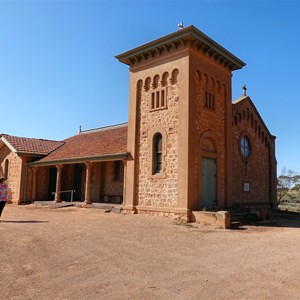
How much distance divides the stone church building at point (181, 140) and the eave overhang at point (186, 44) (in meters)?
0.04

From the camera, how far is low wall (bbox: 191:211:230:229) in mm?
11781

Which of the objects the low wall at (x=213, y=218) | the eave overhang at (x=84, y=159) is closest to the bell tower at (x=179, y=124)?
the low wall at (x=213, y=218)

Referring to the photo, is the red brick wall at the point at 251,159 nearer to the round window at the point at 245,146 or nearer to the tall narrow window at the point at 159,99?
the round window at the point at 245,146

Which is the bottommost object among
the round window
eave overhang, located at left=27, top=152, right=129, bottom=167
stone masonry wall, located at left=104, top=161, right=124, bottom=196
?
stone masonry wall, located at left=104, top=161, right=124, bottom=196

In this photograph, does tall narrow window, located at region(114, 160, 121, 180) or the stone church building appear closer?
the stone church building

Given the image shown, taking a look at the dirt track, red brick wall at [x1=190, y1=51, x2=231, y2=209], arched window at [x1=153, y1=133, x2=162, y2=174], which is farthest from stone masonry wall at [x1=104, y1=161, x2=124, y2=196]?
the dirt track

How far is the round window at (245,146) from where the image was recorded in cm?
1927

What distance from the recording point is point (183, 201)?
43.3 ft

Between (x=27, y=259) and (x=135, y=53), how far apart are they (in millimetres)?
12191

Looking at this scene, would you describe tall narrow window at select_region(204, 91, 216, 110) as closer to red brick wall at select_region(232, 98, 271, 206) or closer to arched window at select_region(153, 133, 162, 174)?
arched window at select_region(153, 133, 162, 174)

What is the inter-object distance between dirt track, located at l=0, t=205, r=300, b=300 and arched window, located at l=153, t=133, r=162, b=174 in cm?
461

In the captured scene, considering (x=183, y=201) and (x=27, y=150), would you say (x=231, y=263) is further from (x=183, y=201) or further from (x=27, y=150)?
(x=27, y=150)

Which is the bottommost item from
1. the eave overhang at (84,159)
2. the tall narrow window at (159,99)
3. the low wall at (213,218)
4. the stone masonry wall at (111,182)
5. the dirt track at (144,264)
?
the dirt track at (144,264)

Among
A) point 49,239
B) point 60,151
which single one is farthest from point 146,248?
point 60,151
